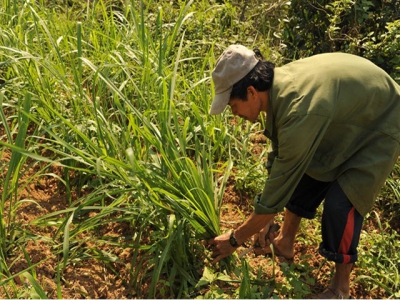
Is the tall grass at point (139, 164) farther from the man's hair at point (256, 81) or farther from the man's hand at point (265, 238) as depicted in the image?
the man's hair at point (256, 81)

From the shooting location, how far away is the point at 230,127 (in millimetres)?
3729

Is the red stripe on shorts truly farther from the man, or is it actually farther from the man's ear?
the man's ear

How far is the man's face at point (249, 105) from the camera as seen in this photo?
100 inches

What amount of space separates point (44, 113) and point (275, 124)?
1.32 meters

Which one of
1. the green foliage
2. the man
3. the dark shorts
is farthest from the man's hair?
the green foliage

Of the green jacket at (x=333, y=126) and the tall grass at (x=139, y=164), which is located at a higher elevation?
the green jacket at (x=333, y=126)

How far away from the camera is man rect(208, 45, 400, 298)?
246cm

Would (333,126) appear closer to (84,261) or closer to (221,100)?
(221,100)

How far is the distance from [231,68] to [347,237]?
35.5 inches

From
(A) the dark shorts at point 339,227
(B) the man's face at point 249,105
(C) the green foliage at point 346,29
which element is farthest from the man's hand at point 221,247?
(C) the green foliage at point 346,29

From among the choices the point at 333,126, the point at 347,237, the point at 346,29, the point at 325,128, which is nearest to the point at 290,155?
the point at 325,128

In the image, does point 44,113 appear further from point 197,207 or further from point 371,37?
point 371,37

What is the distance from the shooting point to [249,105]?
2.58 meters

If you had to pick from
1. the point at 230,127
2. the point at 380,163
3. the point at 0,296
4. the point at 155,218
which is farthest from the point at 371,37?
the point at 0,296
